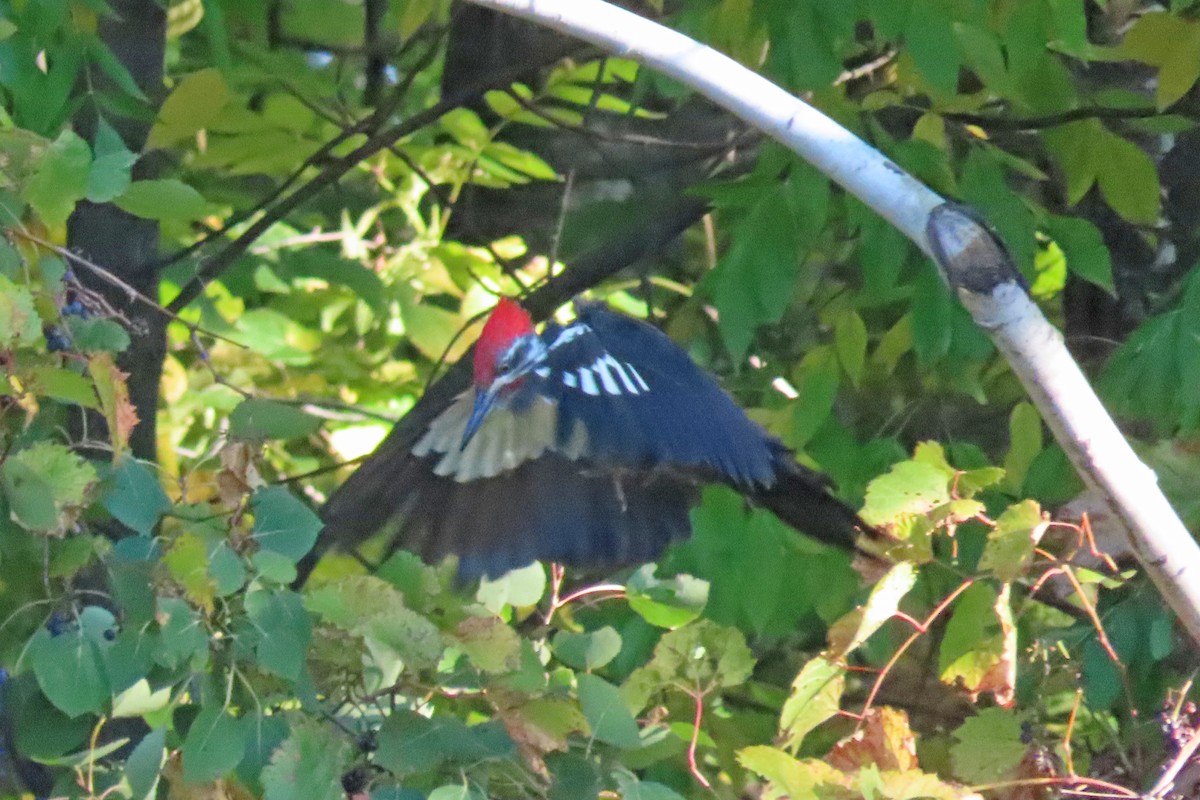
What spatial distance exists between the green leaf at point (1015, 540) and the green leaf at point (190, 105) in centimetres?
122

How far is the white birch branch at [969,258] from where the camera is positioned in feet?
3.80

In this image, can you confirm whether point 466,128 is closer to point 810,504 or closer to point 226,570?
point 810,504

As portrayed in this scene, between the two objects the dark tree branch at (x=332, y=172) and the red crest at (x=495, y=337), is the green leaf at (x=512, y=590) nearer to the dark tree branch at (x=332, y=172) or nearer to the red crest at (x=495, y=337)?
the red crest at (x=495, y=337)

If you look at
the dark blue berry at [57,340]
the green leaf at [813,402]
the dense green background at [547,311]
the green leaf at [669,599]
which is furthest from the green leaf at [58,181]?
the green leaf at [813,402]

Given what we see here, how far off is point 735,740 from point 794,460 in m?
0.39

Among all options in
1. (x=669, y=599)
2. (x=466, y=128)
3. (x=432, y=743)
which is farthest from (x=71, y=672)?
(x=466, y=128)

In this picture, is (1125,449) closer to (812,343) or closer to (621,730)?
(621,730)

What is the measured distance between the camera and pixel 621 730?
4.53ft

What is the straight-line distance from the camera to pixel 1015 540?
139 centimetres

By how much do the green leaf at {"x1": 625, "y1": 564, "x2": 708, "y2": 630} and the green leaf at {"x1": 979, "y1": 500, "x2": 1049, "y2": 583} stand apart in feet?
1.14

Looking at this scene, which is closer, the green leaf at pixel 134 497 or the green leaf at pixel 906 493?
the green leaf at pixel 134 497

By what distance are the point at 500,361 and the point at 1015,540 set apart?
94cm

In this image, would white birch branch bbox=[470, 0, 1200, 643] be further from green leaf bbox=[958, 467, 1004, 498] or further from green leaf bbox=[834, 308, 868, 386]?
green leaf bbox=[834, 308, 868, 386]

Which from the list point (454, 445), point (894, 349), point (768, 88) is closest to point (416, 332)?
point (454, 445)
